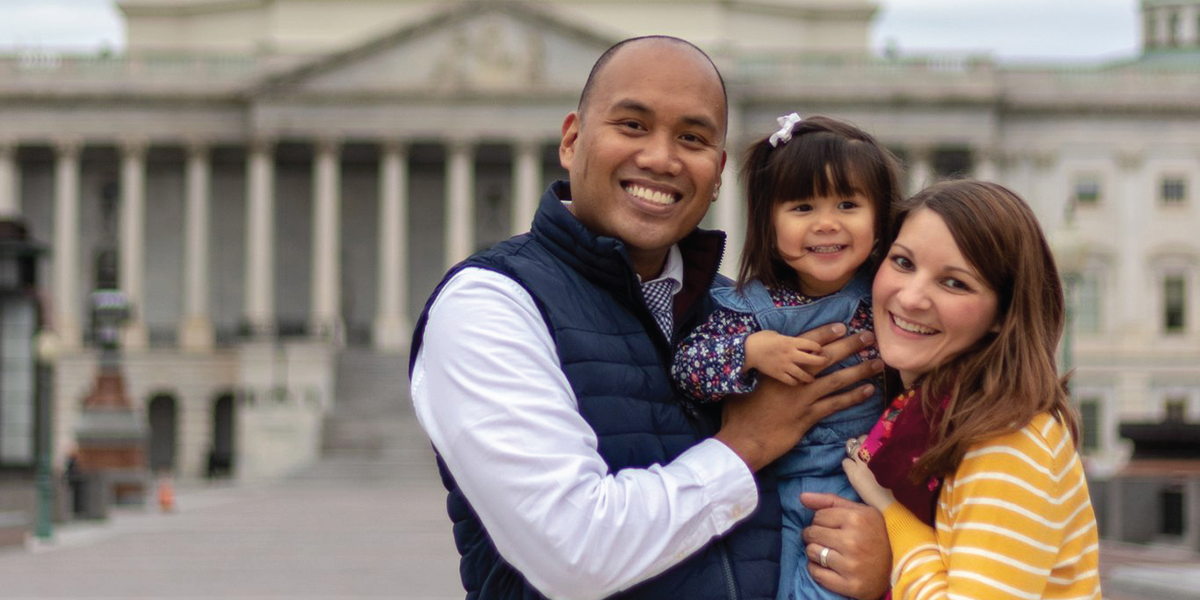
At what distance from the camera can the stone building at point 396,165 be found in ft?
229

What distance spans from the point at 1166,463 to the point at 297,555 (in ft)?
47.6

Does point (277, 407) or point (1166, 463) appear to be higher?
point (1166, 463)

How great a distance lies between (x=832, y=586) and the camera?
470 centimetres

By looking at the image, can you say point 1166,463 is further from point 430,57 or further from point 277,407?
point 430,57

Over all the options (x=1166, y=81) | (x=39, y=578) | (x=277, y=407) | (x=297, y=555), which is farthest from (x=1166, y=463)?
(x=1166, y=81)

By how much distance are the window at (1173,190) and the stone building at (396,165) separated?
9 cm

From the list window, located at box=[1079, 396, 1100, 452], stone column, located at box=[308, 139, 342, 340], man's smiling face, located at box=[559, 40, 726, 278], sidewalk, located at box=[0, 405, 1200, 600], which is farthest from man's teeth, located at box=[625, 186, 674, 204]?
window, located at box=[1079, 396, 1100, 452]

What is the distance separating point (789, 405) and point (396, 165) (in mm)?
66539

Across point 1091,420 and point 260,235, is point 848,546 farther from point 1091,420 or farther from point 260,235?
point 1091,420

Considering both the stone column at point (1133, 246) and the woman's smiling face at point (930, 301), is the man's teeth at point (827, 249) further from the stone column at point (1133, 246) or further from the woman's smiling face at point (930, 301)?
the stone column at point (1133, 246)

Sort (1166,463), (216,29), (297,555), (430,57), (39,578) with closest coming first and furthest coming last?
1. (39,578)
2. (297,555)
3. (1166,463)
4. (430,57)
5. (216,29)

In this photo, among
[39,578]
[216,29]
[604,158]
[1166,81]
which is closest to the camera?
[604,158]

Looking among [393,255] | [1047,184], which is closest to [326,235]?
[393,255]

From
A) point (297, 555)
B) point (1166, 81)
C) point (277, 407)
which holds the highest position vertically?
point (1166, 81)
